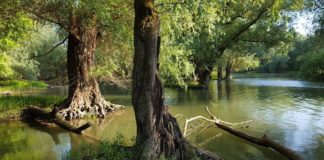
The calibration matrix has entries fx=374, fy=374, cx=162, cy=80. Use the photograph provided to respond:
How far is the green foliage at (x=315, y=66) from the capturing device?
45.2 meters

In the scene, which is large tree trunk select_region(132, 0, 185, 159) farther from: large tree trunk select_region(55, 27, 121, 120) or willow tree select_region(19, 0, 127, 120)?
Result: large tree trunk select_region(55, 27, 121, 120)

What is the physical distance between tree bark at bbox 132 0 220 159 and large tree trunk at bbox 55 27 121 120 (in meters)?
10.2

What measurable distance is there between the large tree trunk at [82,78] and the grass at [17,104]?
1.87 m

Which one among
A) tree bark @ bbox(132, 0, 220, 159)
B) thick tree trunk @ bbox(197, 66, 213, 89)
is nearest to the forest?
tree bark @ bbox(132, 0, 220, 159)

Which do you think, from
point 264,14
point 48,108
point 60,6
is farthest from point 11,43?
point 264,14

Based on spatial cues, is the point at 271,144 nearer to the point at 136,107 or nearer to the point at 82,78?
the point at 136,107

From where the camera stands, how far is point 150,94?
29.6ft

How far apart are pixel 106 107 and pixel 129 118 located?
2425 millimetres

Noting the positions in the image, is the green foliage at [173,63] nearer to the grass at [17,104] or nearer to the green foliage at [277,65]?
the grass at [17,104]

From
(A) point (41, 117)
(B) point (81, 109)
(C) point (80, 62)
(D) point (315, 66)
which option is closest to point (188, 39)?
(C) point (80, 62)

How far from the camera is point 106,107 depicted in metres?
20.7

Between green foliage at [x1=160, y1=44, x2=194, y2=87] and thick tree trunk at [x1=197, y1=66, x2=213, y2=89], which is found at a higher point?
green foliage at [x1=160, y1=44, x2=194, y2=87]

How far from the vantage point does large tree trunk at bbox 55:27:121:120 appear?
18.9 meters

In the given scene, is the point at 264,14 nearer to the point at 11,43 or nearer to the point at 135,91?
the point at 11,43
